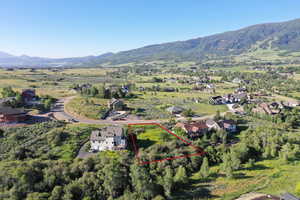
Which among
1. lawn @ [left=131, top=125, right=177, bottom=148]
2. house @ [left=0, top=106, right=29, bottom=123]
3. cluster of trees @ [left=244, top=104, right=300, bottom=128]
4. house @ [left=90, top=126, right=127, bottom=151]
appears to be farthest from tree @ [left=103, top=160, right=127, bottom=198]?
cluster of trees @ [left=244, top=104, right=300, bottom=128]

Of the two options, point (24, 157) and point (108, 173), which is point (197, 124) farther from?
point (24, 157)

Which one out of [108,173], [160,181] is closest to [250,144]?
[160,181]

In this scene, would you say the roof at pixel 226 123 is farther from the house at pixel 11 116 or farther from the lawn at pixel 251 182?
the house at pixel 11 116

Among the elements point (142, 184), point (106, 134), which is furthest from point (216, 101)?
point (142, 184)

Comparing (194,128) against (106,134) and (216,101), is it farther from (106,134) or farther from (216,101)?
(216,101)

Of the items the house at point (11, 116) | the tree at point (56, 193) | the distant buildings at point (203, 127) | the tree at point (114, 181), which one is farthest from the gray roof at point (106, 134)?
the house at point (11, 116)

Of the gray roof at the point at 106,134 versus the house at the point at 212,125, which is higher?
the gray roof at the point at 106,134

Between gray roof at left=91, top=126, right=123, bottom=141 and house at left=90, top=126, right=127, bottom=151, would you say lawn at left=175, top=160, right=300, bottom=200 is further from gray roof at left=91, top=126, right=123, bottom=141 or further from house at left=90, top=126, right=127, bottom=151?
gray roof at left=91, top=126, right=123, bottom=141

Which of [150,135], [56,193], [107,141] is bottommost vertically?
[150,135]
